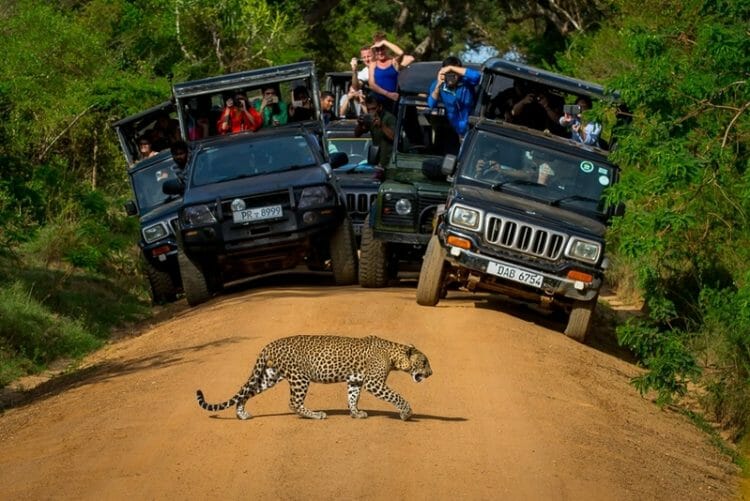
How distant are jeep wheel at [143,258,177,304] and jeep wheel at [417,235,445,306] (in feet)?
17.8

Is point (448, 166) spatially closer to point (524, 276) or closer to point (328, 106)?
point (524, 276)

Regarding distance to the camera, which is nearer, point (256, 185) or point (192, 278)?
point (256, 185)

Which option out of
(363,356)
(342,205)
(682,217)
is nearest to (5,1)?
(342,205)

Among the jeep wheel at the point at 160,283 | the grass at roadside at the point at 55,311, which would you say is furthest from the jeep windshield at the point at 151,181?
the grass at roadside at the point at 55,311

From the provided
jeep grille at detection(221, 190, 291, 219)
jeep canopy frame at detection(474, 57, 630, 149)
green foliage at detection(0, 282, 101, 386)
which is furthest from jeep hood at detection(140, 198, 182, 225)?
jeep canopy frame at detection(474, 57, 630, 149)

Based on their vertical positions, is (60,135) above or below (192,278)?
below

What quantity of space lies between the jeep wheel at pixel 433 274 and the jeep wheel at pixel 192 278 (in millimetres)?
3331

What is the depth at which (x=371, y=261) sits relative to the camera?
17328 millimetres

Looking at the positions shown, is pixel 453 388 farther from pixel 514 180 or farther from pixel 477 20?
pixel 477 20

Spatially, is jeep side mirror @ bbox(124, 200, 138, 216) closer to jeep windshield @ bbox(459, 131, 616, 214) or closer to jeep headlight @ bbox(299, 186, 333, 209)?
jeep headlight @ bbox(299, 186, 333, 209)

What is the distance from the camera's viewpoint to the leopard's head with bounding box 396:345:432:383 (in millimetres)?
10312

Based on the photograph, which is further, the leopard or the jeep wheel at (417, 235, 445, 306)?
the jeep wheel at (417, 235, 445, 306)

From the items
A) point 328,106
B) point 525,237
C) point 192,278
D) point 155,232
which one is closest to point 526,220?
point 525,237

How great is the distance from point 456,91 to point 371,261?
2.21 m
